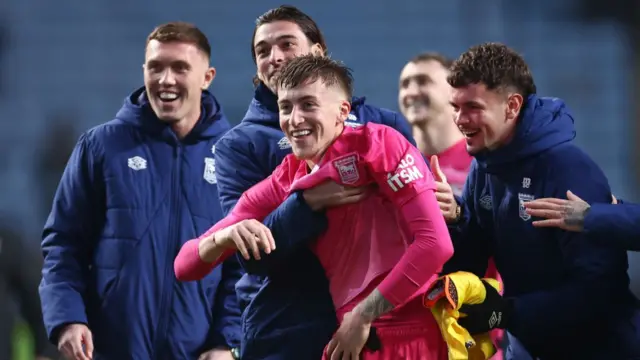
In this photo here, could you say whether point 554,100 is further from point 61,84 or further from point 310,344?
point 61,84

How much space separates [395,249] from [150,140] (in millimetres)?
1517

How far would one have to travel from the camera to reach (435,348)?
9.57ft

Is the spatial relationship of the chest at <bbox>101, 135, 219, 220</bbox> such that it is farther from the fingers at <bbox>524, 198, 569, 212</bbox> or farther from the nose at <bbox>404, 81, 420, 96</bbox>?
the fingers at <bbox>524, 198, 569, 212</bbox>

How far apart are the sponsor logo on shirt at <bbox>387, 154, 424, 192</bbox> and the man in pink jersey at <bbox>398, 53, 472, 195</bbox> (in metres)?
1.76

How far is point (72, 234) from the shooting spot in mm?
4062

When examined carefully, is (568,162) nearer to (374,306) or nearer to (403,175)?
(403,175)

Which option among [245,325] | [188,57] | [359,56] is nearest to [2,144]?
[359,56]

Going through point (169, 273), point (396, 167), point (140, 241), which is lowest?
point (169, 273)

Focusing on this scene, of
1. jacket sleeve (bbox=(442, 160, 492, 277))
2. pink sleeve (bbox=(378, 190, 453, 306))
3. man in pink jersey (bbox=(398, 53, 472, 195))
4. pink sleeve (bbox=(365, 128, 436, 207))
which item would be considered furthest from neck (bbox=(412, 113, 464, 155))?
pink sleeve (bbox=(378, 190, 453, 306))

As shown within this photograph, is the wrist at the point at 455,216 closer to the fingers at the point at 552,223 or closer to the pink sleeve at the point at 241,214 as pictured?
the fingers at the point at 552,223

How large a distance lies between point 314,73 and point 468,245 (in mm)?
720

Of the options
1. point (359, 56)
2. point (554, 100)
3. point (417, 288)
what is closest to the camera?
point (417, 288)

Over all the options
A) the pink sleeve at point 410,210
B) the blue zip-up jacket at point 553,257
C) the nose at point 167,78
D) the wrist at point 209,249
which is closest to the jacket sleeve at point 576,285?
the blue zip-up jacket at point 553,257

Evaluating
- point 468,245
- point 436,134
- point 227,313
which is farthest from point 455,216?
point 436,134
